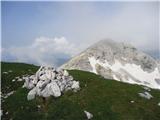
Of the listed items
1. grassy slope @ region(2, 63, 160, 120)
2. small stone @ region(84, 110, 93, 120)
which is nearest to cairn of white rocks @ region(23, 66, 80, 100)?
grassy slope @ region(2, 63, 160, 120)

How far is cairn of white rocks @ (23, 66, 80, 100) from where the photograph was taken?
55156mm

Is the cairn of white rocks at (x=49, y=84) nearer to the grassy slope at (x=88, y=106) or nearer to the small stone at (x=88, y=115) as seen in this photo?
the grassy slope at (x=88, y=106)

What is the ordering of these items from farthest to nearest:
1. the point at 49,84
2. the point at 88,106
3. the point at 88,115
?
the point at 49,84, the point at 88,106, the point at 88,115

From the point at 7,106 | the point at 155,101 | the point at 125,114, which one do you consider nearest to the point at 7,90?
the point at 7,106

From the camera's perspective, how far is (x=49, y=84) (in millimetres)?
56500

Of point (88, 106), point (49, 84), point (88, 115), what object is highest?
point (49, 84)

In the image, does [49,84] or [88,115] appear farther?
[49,84]

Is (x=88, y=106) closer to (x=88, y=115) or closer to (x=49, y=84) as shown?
(x=88, y=115)

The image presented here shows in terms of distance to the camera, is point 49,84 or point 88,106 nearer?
point 88,106

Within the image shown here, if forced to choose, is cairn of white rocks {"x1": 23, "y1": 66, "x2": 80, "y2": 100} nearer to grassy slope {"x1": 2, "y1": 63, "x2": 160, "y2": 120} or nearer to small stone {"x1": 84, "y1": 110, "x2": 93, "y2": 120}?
grassy slope {"x1": 2, "y1": 63, "x2": 160, "y2": 120}

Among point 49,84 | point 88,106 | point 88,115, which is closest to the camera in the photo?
point 88,115

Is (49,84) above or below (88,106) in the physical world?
above

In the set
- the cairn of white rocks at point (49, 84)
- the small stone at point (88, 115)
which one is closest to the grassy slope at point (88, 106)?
the small stone at point (88, 115)

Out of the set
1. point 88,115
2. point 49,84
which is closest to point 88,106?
point 88,115
